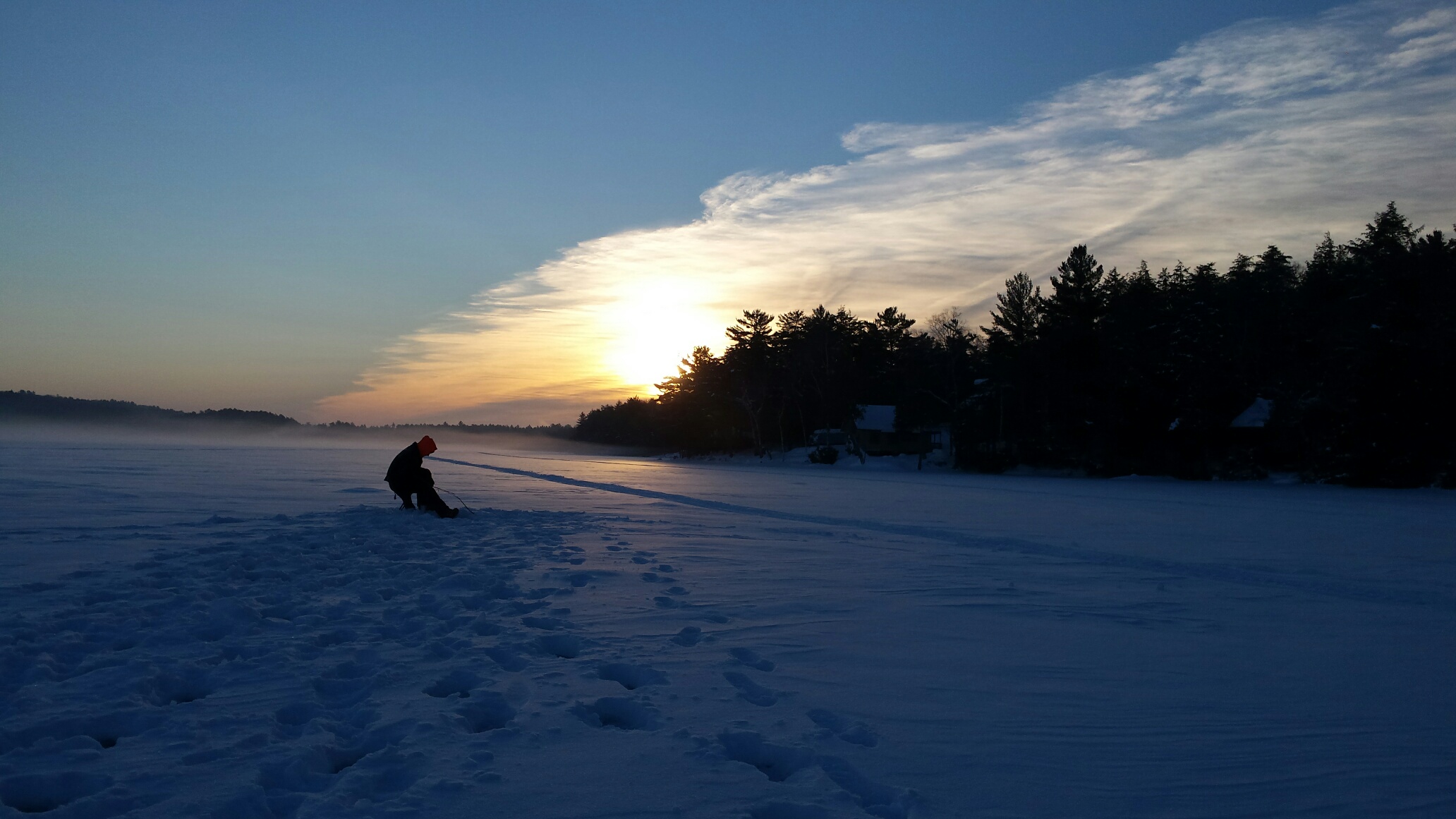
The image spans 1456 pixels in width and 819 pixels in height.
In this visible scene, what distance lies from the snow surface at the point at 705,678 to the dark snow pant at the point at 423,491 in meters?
2.74

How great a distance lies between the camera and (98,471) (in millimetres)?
22656

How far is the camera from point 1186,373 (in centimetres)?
3531

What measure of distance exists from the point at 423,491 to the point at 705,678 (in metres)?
10.4

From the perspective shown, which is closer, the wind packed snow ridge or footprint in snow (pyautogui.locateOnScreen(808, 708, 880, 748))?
footprint in snow (pyautogui.locateOnScreen(808, 708, 880, 748))

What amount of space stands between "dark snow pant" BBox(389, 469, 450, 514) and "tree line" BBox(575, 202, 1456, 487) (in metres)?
31.5

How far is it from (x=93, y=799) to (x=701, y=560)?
6600mm

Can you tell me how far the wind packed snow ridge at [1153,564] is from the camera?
298 inches

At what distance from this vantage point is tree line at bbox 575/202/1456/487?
27547 millimetres

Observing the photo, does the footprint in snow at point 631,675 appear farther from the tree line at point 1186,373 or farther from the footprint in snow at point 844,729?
the tree line at point 1186,373

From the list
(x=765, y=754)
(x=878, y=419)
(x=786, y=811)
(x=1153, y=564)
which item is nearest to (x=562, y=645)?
(x=765, y=754)

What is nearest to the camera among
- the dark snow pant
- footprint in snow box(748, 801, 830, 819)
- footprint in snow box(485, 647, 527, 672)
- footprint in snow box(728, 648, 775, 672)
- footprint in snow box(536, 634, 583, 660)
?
footprint in snow box(748, 801, 830, 819)

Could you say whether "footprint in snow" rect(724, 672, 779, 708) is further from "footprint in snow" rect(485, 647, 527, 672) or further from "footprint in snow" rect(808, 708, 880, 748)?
"footprint in snow" rect(485, 647, 527, 672)

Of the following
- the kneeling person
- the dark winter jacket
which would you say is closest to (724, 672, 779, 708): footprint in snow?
the kneeling person

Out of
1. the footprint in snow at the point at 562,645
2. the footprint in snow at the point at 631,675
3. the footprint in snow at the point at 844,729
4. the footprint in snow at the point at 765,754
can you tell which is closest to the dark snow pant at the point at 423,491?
the footprint in snow at the point at 562,645
